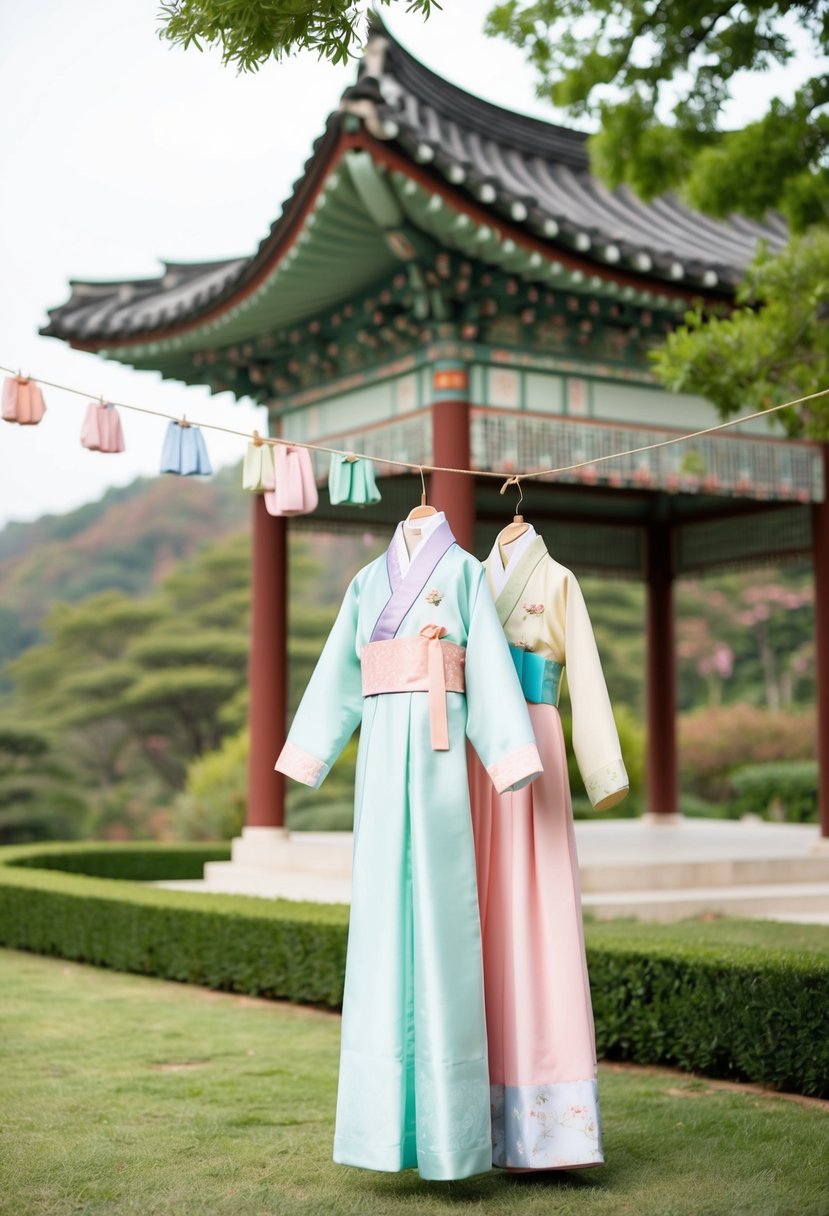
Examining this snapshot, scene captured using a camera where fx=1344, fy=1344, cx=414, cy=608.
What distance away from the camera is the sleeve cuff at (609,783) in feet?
11.3

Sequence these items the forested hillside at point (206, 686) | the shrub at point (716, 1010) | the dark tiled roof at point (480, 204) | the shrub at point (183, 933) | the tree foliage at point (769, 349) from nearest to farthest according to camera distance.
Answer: the shrub at point (716, 1010) → the shrub at point (183, 933) → the tree foliage at point (769, 349) → the dark tiled roof at point (480, 204) → the forested hillside at point (206, 686)

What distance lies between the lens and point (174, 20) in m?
3.68

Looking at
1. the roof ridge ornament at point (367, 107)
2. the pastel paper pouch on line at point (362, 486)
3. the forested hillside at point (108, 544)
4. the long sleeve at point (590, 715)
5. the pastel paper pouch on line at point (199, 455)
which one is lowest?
the long sleeve at point (590, 715)

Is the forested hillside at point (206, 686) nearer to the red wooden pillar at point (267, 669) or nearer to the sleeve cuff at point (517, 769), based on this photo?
the red wooden pillar at point (267, 669)

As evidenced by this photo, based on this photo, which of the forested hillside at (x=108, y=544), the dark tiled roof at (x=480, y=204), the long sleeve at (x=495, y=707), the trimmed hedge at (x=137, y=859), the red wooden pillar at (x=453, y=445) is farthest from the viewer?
the forested hillside at (x=108, y=544)

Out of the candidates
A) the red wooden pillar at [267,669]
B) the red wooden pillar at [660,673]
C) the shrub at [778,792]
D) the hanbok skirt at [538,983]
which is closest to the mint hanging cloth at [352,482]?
the hanbok skirt at [538,983]

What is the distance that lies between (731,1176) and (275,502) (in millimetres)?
2268

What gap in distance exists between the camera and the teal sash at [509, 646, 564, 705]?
3645 millimetres

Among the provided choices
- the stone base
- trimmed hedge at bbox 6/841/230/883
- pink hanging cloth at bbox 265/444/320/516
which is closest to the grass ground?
pink hanging cloth at bbox 265/444/320/516

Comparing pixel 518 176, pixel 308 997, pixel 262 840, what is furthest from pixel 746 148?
pixel 262 840

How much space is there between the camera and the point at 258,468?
4.13 meters

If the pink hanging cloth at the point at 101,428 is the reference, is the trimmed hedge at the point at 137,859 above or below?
below

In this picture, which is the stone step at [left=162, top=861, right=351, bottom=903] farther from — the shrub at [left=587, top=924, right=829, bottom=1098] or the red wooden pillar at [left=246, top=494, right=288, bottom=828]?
the shrub at [left=587, top=924, right=829, bottom=1098]

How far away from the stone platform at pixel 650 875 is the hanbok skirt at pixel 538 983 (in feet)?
12.2
